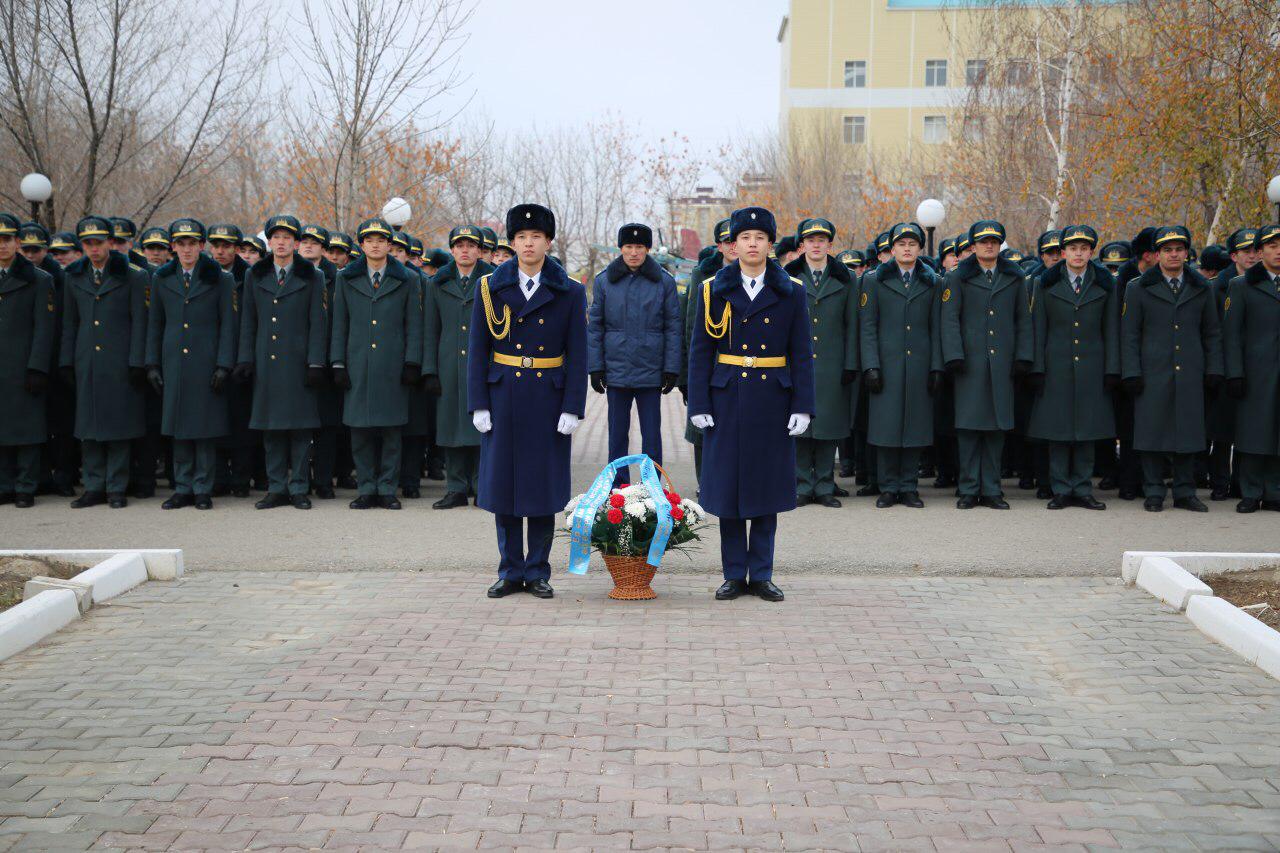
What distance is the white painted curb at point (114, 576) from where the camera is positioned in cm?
686

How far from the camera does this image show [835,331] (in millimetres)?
10305

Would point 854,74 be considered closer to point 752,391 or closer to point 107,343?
point 107,343

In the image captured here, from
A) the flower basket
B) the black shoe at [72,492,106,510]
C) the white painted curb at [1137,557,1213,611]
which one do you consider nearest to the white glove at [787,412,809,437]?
the flower basket

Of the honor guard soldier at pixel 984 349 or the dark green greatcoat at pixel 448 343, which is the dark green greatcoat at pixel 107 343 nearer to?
the dark green greatcoat at pixel 448 343

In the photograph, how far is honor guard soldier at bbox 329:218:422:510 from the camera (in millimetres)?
9992

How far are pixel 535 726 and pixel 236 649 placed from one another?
187cm

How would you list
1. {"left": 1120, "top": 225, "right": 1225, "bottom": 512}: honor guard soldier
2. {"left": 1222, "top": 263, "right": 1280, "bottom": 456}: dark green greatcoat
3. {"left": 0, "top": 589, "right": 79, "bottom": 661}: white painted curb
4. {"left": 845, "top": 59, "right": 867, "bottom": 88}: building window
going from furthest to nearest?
{"left": 845, "top": 59, "right": 867, "bottom": 88}: building window → {"left": 1120, "top": 225, "right": 1225, "bottom": 512}: honor guard soldier → {"left": 1222, "top": 263, "right": 1280, "bottom": 456}: dark green greatcoat → {"left": 0, "top": 589, "right": 79, "bottom": 661}: white painted curb

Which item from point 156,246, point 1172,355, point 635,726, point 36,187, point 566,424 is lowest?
point 635,726

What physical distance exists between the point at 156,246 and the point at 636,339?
14.3ft

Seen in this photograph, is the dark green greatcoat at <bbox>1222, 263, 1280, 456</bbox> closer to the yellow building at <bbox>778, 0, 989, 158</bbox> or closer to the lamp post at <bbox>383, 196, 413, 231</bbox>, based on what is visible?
the lamp post at <bbox>383, 196, 413, 231</bbox>

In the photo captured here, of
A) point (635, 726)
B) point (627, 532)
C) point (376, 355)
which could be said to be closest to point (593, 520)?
point (627, 532)

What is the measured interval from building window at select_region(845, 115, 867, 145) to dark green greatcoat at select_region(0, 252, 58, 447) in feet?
176

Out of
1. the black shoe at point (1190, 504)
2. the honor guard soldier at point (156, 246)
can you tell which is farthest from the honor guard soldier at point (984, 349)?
the honor guard soldier at point (156, 246)

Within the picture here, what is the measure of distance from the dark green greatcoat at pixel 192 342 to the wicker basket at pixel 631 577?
14.3 feet
